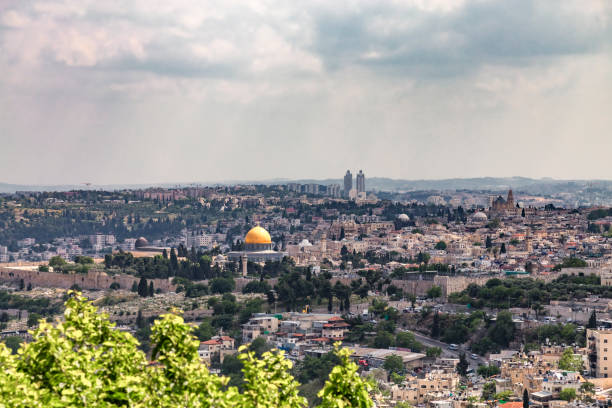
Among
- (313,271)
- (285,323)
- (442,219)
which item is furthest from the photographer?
(442,219)

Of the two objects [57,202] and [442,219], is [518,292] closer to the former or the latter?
[442,219]

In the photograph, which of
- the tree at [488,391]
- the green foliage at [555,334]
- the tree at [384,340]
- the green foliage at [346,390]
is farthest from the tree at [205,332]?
the green foliage at [346,390]

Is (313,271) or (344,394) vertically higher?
(344,394)

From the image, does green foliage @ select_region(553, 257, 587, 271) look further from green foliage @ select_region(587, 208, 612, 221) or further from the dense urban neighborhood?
green foliage @ select_region(587, 208, 612, 221)

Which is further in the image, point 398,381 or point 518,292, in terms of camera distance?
point 518,292

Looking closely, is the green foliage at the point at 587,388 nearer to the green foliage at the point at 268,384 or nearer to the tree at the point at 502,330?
the tree at the point at 502,330

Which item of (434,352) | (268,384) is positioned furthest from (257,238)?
(268,384)

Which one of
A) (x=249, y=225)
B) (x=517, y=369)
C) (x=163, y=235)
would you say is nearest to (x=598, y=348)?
(x=517, y=369)
